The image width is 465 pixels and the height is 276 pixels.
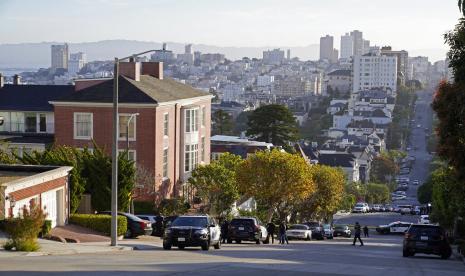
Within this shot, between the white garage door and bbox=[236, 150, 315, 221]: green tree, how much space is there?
27442 millimetres

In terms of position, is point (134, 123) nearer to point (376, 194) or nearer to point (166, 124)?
point (166, 124)

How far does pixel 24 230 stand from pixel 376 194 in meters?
151

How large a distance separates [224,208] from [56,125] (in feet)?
40.2

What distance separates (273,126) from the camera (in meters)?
117

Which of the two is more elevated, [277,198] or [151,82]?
[151,82]

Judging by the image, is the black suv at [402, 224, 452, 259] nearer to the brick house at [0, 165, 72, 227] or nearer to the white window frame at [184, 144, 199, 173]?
the brick house at [0, 165, 72, 227]

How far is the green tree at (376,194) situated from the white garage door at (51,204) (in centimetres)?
13760

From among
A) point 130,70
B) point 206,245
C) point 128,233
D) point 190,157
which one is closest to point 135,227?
point 128,233

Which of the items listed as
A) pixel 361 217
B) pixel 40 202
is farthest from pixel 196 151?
pixel 361 217

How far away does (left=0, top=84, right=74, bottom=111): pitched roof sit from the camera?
7581 cm

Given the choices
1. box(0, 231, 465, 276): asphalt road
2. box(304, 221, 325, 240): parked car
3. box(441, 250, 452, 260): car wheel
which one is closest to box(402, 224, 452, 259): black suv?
box(441, 250, 452, 260): car wheel

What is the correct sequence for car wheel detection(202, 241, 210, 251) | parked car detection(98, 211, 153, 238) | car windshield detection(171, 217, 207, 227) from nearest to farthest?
car wheel detection(202, 241, 210, 251) → car windshield detection(171, 217, 207, 227) → parked car detection(98, 211, 153, 238)

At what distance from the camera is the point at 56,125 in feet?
214

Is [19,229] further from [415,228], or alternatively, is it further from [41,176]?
[415,228]
